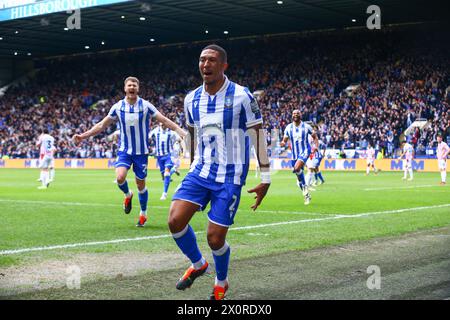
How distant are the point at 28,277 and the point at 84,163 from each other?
4244cm

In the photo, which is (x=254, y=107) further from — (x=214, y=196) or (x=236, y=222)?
(x=236, y=222)

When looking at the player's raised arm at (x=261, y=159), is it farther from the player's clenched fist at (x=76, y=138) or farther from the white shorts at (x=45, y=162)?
the white shorts at (x=45, y=162)

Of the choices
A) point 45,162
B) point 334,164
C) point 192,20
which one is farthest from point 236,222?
point 192,20

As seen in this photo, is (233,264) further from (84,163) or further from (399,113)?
(84,163)

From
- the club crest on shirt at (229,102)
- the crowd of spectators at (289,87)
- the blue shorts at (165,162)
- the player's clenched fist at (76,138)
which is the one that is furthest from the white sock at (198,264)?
the crowd of spectators at (289,87)

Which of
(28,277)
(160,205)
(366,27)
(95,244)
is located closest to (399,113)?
(366,27)

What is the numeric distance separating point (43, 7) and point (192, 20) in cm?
985

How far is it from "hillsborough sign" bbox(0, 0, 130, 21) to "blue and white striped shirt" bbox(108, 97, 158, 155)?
1133 inches

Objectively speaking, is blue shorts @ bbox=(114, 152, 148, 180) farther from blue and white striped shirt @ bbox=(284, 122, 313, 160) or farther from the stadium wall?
the stadium wall

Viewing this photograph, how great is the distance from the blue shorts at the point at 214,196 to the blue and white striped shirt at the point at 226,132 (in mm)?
58

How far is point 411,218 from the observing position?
13117mm

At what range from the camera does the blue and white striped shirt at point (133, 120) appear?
12047mm

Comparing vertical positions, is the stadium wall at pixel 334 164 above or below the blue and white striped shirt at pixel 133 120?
below

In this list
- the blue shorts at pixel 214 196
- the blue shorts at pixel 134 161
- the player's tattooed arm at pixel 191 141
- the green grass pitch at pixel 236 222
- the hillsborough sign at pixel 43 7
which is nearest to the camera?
the blue shorts at pixel 214 196
